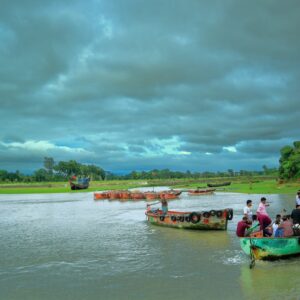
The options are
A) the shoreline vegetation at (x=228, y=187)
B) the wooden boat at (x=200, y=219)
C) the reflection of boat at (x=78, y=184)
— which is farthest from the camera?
the reflection of boat at (x=78, y=184)

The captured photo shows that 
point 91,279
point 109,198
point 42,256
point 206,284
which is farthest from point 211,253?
point 109,198

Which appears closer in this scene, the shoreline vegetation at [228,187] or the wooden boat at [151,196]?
the wooden boat at [151,196]

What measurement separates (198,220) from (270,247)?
32.8 feet

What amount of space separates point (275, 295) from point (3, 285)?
9129 mm

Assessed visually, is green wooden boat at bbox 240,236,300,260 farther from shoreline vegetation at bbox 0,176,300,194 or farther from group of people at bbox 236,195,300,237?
shoreline vegetation at bbox 0,176,300,194

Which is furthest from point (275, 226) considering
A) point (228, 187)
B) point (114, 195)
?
point (228, 187)

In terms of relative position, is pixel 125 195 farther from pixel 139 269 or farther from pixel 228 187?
pixel 139 269

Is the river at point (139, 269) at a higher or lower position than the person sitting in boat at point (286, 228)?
lower

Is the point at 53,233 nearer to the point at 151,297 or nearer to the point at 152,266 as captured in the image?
the point at 152,266

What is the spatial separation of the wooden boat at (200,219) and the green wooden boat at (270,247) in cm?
886

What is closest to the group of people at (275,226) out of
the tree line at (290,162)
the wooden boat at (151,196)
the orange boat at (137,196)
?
the wooden boat at (151,196)

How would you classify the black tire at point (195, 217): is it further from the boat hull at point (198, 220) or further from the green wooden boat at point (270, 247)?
the green wooden boat at point (270, 247)

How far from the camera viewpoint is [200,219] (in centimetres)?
2478

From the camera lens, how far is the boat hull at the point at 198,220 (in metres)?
24.3
